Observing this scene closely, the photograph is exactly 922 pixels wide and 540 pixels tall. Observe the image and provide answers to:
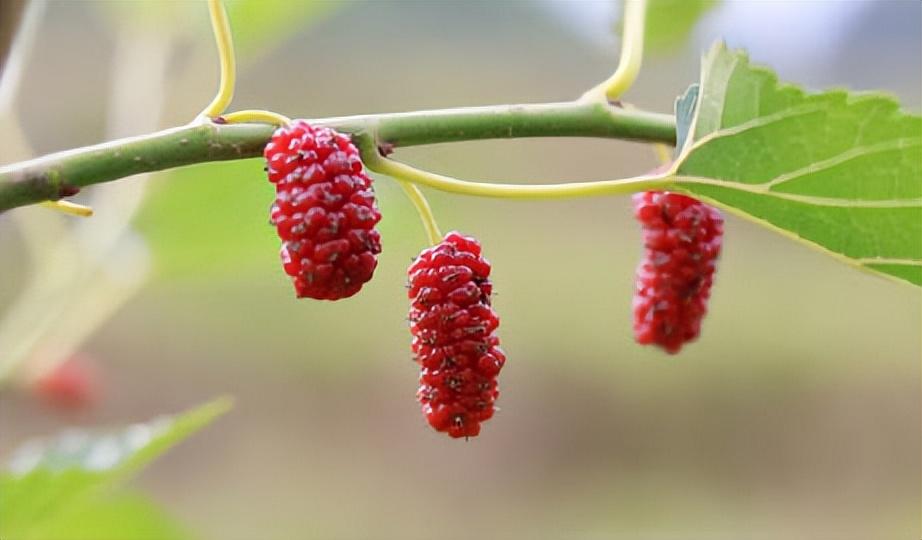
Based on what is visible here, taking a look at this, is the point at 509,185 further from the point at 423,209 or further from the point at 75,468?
the point at 75,468

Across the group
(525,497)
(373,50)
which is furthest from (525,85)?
(525,497)

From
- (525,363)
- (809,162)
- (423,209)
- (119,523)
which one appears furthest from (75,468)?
(525,363)

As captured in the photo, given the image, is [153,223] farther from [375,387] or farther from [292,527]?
[375,387]

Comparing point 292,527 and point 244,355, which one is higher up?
point 244,355

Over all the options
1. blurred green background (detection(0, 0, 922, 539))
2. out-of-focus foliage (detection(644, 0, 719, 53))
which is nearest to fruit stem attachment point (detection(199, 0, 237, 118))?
out-of-focus foliage (detection(644, 0, 719, 53))

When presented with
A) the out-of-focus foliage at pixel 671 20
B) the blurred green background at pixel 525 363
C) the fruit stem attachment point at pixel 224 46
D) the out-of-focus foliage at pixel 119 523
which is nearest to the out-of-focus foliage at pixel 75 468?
the out-of-focus foliage at pixel 119 523

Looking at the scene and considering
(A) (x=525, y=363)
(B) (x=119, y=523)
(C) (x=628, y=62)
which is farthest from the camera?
(A) (x=525, y=363)

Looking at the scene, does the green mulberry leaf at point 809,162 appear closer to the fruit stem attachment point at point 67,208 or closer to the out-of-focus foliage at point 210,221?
the fruit stem attachment point at point 67,208
